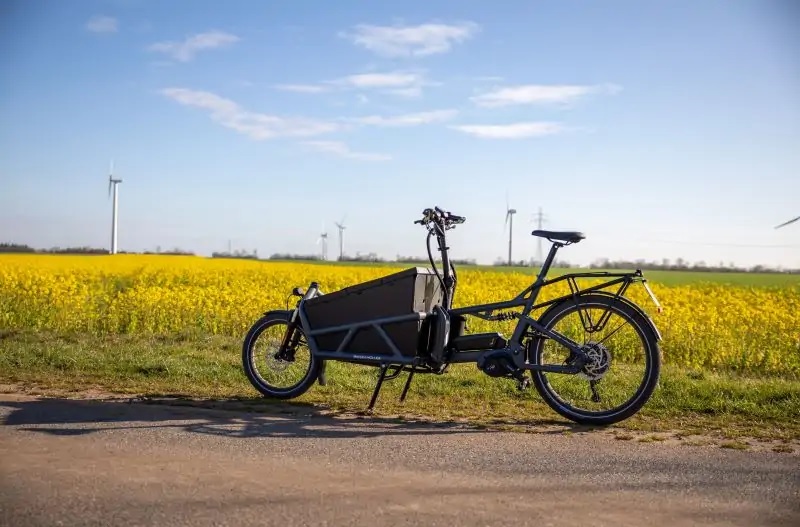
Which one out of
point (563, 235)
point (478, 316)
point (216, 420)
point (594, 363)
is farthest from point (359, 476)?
point (563, 235)

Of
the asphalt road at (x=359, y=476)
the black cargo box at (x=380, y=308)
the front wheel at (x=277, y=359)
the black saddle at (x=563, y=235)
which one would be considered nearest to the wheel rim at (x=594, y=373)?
the black saddle at (x=563, y=235)

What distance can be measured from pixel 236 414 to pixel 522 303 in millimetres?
2535

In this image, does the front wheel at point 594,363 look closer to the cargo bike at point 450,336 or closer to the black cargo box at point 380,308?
the cargo bike at point 450,336

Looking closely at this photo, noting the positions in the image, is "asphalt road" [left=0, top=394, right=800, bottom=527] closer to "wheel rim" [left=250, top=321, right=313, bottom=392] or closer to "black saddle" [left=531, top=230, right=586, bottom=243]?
"wheel rim" [left=250, top=321, right=313, bottom=392]

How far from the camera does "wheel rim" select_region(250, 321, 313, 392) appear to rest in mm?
7688

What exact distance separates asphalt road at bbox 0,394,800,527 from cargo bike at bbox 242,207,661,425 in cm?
72

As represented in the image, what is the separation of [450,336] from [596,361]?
1313mm

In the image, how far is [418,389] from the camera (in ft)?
26.2

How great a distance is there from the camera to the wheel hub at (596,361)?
6.32 meters

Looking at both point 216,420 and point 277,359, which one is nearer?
point 216,420

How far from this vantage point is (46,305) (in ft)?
43.7

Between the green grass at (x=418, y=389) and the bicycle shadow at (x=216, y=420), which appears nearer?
the bicycle shadow at (x=216, y=420)

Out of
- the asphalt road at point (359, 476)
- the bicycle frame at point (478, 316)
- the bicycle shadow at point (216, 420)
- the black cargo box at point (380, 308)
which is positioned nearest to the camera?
the asphalt road at point (359, 476)

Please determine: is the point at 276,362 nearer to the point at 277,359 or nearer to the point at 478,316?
the point at 277,359
